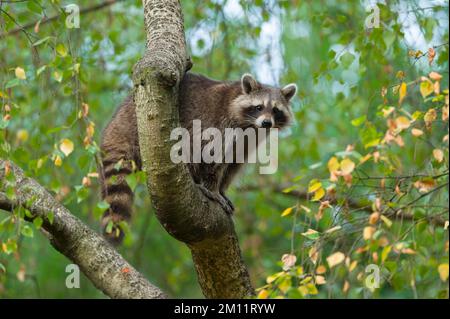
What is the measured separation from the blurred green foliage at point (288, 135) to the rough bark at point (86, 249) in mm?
132

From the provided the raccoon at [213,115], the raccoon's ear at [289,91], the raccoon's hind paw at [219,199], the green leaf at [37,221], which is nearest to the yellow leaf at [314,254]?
the green leaf at [37,221]

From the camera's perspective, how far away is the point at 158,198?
4.50 meters

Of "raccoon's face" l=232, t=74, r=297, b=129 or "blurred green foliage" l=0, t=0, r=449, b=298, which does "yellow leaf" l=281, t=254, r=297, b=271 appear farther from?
"raccoon's face" l=232, t=74, r=297, b=129

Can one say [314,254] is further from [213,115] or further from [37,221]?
[213,115]

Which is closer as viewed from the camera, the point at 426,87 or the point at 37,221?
the point at 426,87

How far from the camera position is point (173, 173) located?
14.5 ft

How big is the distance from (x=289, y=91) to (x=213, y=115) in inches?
39.6

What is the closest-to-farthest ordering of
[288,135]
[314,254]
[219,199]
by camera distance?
[314,254], [219,199], [288,135]

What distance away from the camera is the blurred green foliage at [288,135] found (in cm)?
415

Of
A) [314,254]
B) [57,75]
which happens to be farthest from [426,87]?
[57,75]

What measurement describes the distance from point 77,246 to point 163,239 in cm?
562

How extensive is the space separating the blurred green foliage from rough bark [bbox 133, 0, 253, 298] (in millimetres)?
338

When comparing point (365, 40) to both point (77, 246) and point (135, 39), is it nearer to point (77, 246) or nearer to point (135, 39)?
point (77, 246)

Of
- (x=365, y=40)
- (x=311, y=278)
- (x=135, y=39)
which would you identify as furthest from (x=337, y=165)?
(x=135, y=39)
